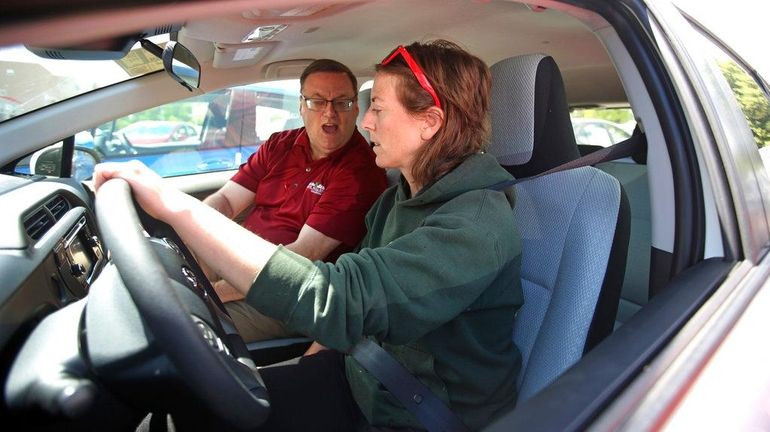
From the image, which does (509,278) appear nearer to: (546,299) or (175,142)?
(546,299)

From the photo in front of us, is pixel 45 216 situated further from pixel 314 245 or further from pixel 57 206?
pixel 314 245

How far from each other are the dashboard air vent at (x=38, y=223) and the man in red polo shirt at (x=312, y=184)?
751 millimetres

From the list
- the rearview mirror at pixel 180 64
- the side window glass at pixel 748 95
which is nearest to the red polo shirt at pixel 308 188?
the rearview mirror at pixel 180 64

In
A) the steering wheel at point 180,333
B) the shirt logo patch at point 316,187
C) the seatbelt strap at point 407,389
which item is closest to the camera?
the steering wheel at point 180,333

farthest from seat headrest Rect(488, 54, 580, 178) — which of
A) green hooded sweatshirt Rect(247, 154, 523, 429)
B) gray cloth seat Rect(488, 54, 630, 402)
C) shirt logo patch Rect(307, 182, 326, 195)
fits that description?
shirt logo patch Rect(307, 182, 326, 195)

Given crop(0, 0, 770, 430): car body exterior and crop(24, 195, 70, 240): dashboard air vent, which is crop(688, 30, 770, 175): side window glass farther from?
crop(24, 195, 70, 240): dashboard air vent

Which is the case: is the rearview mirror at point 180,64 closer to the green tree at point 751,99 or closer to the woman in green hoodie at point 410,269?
the woman in green hoodie at point 410,269

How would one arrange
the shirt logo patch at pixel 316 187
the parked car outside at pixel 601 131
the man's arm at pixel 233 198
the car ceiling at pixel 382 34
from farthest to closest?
the parked car outside at pixel 601 131 → the man's arm at pixel 233 198 → the shirt logo patch at pixel 316 187 → the car ceiling at pixel 382 34

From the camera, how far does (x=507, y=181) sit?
1.48 metres

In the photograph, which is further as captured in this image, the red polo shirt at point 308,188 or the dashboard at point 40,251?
the red polo shirt at point 308,188

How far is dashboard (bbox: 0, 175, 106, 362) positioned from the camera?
3.65 ft

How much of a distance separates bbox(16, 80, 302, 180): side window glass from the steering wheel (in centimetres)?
201

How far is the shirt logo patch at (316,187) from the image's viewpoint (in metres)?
2.47

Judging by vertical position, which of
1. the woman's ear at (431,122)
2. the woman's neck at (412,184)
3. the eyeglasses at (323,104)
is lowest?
the woman's neck at (412,184)
